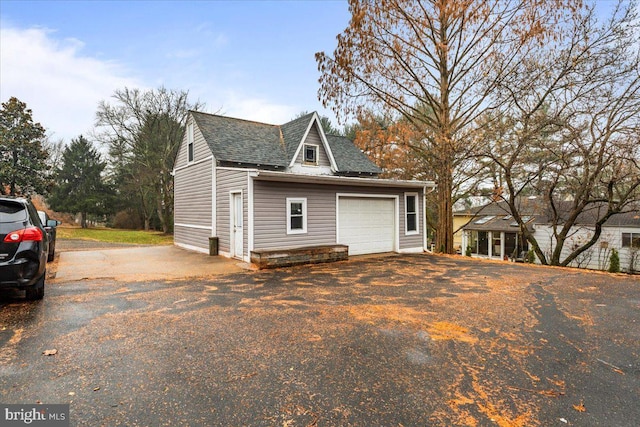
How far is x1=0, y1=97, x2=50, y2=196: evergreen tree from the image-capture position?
73.2ft

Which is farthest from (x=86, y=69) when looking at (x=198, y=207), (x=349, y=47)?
(x=349, y=47)

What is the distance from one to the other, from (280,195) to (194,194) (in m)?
5.09

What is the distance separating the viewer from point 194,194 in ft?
43.2

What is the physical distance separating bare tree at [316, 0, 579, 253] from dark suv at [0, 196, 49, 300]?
10526mm

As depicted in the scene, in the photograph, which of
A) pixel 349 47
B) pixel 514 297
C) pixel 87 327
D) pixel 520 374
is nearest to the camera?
pixel 520 374

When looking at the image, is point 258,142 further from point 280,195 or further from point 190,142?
point 280,195

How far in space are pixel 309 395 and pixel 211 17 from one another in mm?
14356

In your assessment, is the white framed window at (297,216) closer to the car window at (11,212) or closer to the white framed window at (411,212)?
the white framed window at (411,212)

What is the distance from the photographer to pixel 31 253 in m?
4.53

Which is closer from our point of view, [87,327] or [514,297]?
[87,327]

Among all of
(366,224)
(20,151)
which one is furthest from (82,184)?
(366,224)

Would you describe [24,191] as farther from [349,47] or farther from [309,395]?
[309,395]

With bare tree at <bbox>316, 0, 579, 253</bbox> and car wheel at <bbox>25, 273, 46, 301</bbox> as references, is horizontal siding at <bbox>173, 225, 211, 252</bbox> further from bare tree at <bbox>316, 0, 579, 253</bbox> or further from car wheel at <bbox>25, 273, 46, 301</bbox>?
bare tree at <bbox>316, 0, 579, 253</bbox>

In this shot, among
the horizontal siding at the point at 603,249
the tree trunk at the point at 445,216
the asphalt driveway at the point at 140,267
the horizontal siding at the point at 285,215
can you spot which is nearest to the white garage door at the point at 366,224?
the horizontal siding at the point at 285,215
